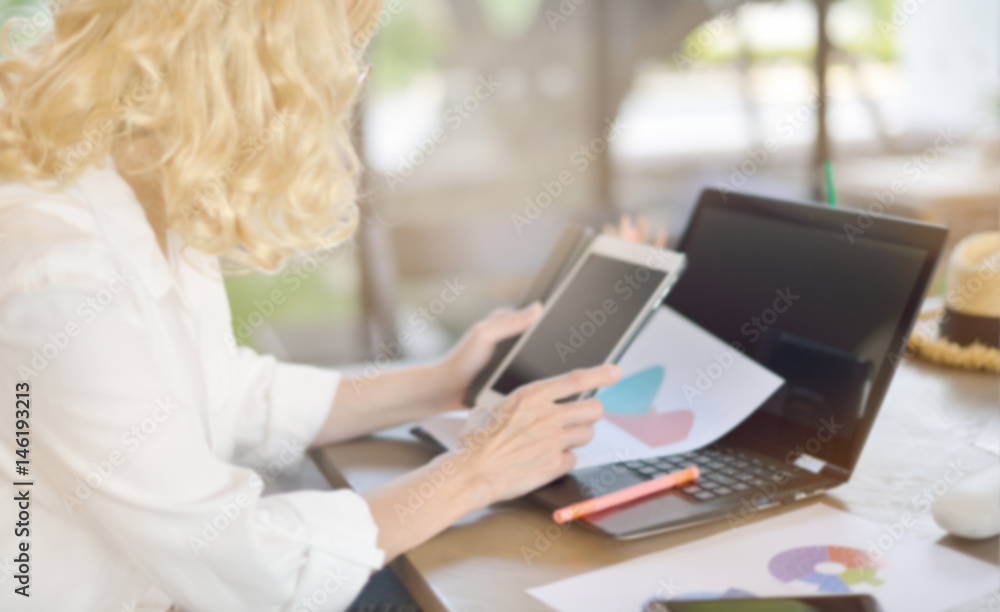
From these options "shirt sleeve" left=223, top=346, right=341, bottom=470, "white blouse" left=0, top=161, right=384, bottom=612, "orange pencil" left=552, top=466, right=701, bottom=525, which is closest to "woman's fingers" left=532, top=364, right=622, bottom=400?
"orange pencil" left=552, top=466, right=701, bottom=525

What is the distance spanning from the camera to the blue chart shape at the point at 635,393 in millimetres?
1110

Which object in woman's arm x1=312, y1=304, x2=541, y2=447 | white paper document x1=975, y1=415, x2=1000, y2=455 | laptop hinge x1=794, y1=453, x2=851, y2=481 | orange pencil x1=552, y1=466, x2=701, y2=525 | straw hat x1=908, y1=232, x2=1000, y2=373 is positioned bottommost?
woman's arm x1=312, y1=304, x2=541, y2=447

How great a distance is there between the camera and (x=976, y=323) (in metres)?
1.28

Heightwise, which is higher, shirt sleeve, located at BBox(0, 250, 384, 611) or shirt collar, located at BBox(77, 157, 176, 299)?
shirt collar, located at BBox(77, 157, 176, 299)

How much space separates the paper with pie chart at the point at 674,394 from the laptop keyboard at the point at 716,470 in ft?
0.06

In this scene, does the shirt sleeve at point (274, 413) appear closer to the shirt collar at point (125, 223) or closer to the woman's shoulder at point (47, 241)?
the shirt collar at point (125, 223)

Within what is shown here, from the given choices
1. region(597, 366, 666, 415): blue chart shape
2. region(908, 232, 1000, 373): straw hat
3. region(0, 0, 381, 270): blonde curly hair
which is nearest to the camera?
region(0, 0, 381, 270): blonde curly hair

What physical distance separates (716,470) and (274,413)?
1.74 ft

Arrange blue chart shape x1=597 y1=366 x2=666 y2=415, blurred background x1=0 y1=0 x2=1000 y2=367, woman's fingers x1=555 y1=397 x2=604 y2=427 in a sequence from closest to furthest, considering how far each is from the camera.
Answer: woman's fingers x1=555 y1=397 x2=604 y2=427
blue chart shape x1=597 y1=366 x2=666 y2=415
blurred background x1=0 y1=0 x2=1000 y2=367

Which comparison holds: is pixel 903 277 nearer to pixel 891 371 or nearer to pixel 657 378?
pixel 891 371

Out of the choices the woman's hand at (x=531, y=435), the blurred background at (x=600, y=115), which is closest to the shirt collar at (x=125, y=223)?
the woman's hand at (x=531, y=435)

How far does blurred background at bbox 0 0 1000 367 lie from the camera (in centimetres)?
367

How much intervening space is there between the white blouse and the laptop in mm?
245

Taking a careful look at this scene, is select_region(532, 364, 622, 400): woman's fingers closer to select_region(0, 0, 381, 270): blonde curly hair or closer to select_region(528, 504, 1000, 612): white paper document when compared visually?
select_region(528, 504, 1000, 612): white paper document
